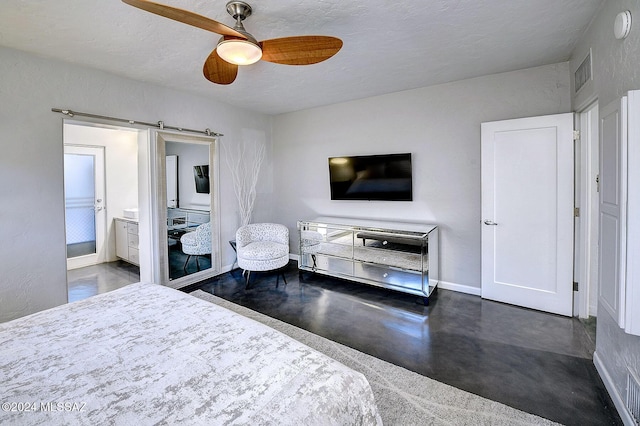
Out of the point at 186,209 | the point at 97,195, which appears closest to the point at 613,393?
the point at 186,209

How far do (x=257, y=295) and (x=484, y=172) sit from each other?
3.04 metres

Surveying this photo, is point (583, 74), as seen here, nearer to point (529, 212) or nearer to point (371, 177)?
point (529, 212)

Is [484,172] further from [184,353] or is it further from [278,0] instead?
[184,353]

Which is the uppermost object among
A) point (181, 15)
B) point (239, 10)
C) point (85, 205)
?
point (239, 10)

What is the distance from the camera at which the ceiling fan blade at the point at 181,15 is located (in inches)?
53.8

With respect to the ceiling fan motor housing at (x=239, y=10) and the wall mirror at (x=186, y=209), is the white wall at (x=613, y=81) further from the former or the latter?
the wall mirror at (x=186, y=209)

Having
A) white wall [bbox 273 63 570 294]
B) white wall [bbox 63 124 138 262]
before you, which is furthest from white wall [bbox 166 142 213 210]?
white wall [bbox 273 63 570 294]

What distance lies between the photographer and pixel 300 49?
75.3 inches

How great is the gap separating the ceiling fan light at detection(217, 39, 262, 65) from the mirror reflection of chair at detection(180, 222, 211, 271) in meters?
2.78

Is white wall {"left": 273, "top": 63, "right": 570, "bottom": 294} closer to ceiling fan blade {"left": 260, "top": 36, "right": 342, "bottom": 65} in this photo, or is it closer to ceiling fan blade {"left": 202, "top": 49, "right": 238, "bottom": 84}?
ceiling fan blade {"left": 260, "top": 36, "right": 342, "bottom": 65}

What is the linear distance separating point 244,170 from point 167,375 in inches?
152

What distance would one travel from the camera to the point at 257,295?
11.7 ft

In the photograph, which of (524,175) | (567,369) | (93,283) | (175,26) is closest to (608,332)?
(567,369)

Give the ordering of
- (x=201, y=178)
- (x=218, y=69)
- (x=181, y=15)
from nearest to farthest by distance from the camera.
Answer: (x=181, y=15), (x=218, y=69), (x=201, y=178)
